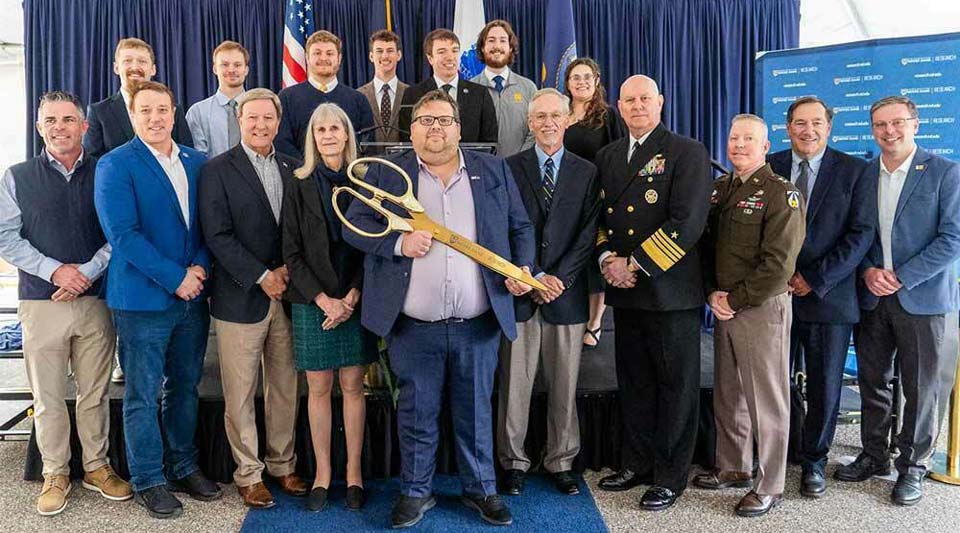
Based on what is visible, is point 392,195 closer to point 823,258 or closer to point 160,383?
point 160,383

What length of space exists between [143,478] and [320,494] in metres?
0.70

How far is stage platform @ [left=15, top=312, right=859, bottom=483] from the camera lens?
3.24 metres

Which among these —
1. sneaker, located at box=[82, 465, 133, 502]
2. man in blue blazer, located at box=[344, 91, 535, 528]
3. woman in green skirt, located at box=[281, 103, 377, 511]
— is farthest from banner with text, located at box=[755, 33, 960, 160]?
sneaker, located at box=[82, 465, 133, 502]

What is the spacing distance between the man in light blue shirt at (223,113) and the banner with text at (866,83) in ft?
11.2

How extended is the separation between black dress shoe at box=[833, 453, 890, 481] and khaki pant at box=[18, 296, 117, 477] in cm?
322

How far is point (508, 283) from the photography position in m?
2.71

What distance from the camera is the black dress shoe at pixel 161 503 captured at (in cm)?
286

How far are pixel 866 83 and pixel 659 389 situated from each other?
9.07 feet

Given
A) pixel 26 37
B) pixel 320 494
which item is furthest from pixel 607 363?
pixel 26 37

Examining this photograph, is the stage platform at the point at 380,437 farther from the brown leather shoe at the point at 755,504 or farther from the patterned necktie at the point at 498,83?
the patterned necktie at the point at 498,83

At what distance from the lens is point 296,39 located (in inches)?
207

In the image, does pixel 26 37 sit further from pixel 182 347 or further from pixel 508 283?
pixel 508 283

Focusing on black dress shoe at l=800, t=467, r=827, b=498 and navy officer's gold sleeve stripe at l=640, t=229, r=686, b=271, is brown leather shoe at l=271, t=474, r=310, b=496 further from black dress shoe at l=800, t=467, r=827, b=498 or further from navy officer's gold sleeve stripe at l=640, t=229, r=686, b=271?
black dress shoe at l=800, t=467, r=827, b=498

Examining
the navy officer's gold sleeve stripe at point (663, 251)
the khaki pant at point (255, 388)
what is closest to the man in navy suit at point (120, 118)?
the khaki pant at point (255, 388)
